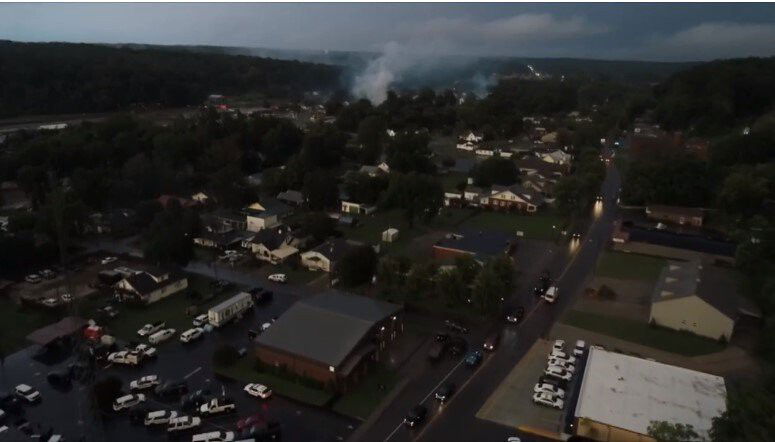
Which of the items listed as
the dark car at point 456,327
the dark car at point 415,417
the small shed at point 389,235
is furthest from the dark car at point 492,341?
the small shed at point 389,235

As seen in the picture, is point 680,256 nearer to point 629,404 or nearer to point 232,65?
point 629,404

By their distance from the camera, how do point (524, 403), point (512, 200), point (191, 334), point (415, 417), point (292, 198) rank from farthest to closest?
point (292, 198), point (512, 200), point (191, 334), point (524, 403), point (415, 417)

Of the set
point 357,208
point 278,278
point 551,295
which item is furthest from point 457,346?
point 357,208

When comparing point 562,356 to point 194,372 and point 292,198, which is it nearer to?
point 194,372

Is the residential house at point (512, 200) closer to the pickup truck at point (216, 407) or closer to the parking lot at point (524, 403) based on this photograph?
the parking lot at point (524, 403)

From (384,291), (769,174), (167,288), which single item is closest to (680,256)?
(769,174)

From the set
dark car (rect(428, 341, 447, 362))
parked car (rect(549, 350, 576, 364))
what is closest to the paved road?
dark car (rect(428, 341, 447, 362))

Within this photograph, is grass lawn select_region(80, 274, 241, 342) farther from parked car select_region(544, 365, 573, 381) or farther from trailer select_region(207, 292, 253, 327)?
parked car select_region(544, 365, 573, 381)
